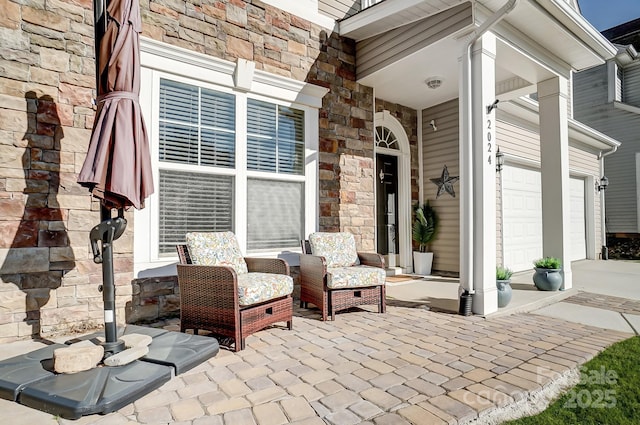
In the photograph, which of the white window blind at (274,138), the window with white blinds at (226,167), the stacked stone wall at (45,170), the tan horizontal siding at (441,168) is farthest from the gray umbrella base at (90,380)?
the tan horizontal siding at (441,168)

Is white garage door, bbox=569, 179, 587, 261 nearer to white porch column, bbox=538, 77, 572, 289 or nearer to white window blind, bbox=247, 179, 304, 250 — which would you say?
white porch column, bbox=538, 77, 572, 289

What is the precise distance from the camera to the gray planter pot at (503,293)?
401cm

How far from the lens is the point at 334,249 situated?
13.9ft

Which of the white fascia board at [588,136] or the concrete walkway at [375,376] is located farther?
the white fascia board at [588,136]

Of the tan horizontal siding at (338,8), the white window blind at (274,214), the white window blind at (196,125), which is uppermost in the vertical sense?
the tan horizontal siding at (338,8)

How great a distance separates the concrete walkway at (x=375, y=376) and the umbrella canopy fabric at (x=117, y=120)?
127 centimetres

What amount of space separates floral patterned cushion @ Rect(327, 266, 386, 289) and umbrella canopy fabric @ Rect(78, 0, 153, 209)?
1.93 meters

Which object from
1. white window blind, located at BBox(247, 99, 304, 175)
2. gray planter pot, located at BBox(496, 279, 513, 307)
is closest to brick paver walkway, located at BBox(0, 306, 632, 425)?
gray planter pot, located at BBox(496, 279, 513, 307)

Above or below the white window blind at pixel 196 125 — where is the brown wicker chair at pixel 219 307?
below

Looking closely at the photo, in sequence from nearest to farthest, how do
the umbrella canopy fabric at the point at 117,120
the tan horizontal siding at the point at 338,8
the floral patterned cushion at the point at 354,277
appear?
the umbrella canopy fabric at the point at 117,120 < the floral patterned cushion at the point at 354,277 < the tan horizontal siding at the point at 338,8

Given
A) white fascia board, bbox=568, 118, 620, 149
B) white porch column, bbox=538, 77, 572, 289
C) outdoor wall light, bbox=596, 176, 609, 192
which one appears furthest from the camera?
outdoor wall light, bbox=596, 176, 609, 192

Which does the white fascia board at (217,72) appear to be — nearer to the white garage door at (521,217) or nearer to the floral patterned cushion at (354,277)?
the floral patterned cushion at (354,277)

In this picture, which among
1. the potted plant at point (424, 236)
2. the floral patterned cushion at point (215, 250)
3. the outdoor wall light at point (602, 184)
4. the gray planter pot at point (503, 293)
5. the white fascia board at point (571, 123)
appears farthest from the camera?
the outdoor wall light at point (602, 184)

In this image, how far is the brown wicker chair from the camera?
2.77 meters
